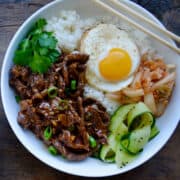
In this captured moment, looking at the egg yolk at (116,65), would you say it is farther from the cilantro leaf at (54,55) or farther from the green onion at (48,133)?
the green onion at (48,133)

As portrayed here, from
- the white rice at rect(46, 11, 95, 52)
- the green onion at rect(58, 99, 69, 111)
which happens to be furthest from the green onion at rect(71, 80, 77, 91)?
the white rice at rect(46, 11, 95, 52)

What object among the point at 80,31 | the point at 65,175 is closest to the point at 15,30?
the point at 80,31

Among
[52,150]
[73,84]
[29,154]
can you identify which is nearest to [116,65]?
[73,84]

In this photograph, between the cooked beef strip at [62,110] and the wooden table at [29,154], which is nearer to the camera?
the cooked beef strip at [62,110]

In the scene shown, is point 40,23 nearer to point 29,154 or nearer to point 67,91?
point 67,91

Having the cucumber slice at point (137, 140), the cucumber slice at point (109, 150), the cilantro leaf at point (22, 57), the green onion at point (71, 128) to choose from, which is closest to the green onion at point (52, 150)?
the green onion at point (71, 128)

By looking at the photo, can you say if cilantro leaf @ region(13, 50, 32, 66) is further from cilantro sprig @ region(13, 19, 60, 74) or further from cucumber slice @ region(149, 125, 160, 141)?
cucumber slice @ region(149, 125, 160, 141)
